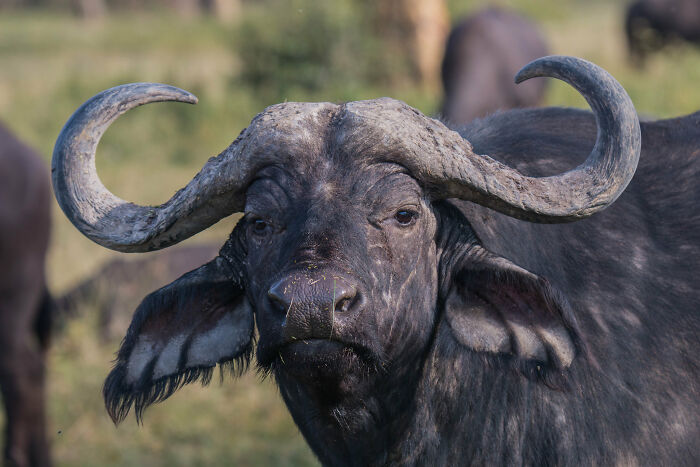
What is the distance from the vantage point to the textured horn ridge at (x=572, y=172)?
254 centimetres

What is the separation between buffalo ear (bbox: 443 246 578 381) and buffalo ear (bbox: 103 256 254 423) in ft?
2.48

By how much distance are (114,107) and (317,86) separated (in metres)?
9.86

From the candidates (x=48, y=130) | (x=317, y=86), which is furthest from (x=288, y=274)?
(x=48, y=130)

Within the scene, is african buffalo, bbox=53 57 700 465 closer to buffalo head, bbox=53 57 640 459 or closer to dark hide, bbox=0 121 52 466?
buffalo head, bbox=53 57 640 459

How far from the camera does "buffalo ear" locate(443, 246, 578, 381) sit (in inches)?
103

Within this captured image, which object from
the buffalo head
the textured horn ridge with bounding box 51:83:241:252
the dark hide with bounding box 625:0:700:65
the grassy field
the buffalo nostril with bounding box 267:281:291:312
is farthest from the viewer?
the dark hide with bounding box 625:0:700:65

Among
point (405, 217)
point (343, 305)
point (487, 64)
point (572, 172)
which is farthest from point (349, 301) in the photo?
point (487, 64)

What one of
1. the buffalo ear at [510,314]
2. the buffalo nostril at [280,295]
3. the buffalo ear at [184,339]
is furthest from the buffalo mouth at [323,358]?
the buffalo ear at [184,339]

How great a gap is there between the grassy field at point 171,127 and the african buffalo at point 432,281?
135cm

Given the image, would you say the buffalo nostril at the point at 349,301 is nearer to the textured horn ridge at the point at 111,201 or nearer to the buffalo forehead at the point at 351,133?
the buffalo forehead at the point at 351,133

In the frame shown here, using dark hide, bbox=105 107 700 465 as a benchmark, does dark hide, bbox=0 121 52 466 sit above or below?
below

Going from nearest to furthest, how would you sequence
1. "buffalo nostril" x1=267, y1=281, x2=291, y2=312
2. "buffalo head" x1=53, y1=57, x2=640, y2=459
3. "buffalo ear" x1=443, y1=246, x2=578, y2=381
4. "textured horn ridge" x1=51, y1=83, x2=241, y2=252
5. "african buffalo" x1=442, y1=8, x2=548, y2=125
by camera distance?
1. "buffalo nostril" x1=267, y1=281, x2=291, y2=312
2. "buffalo head" x1=53, y1=57, x2=640, y2=459
3. "buffalo ear" x1=443, y1=246, x2=578, y2=381
4. "textured horn ridge" x1=51, y1=83, x2=241, y2=252
5. "african buffalo" x1=442, y1=8, x2=548, y2=125

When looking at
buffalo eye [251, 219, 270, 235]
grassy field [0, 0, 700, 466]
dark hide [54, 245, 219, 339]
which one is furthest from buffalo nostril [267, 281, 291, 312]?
dark hide [54, 245, 219, 339]

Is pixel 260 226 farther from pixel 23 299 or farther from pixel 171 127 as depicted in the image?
pixel 171 127
